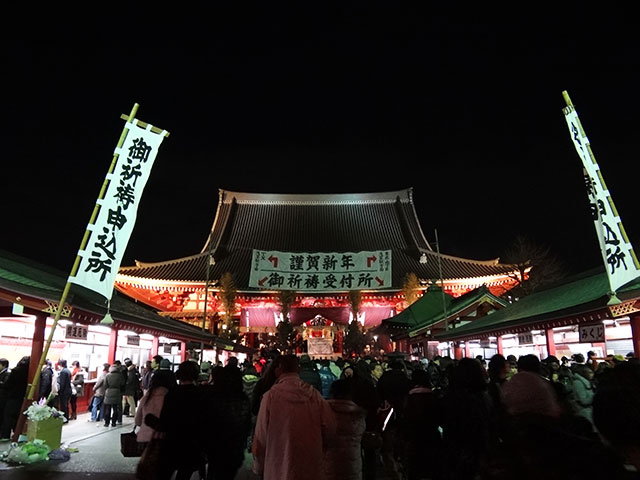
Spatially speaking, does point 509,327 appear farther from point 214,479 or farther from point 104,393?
point 104,393

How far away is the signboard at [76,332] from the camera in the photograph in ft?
41.6

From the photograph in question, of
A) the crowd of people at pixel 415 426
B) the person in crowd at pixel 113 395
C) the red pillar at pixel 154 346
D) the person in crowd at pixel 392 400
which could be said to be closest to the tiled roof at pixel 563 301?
the crowd of people at pixel 415 426

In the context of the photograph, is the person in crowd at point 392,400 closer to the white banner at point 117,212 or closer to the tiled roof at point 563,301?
the tiled roof at point 563,301

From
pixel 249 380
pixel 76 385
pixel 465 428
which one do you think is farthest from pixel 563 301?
pixel 76 385

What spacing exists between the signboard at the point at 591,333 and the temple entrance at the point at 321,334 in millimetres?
20129

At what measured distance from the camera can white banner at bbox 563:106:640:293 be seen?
28.2 ft

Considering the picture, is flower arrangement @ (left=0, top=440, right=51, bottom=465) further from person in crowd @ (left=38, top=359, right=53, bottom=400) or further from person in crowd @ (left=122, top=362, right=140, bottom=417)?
person in crowd @ (left=122, top=362, right=140, bottom=417)

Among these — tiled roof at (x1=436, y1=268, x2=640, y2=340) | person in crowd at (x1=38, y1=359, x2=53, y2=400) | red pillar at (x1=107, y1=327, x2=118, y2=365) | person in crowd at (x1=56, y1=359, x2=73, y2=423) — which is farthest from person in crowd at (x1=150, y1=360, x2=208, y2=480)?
red pillar at (x1=107, y1=327, x2=118, y2=365)

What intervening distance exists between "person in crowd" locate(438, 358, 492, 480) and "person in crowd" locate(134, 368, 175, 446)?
2.97 meters

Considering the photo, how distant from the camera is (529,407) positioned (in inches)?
141

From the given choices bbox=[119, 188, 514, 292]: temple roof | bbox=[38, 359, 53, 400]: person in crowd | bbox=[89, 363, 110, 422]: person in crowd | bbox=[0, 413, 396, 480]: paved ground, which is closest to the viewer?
bbox=[0, 413, 396, 480]: paved ground

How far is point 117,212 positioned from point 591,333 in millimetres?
10905

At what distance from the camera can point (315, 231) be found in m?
42.1

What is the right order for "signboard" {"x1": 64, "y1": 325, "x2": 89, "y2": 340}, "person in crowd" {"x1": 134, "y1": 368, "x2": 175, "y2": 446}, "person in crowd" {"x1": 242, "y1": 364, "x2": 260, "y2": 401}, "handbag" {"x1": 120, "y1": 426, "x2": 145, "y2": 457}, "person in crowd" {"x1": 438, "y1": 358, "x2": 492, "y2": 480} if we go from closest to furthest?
"person in crowd" {"x1": 438, "y1": 358, "x2": 492, "y2": 480} < "person in crowd" {"x1": 134, "y1": 368, "x2": 175, "y2": 446} < "handbag" {"x1": 120, "y1": 426, "x2": 145, "y2": 457} < "person in crowd" {"x1": 242, "y1": 364, "x2": 260, "y2": 401} < "signboard" {"x1": 64, "y1": 325, "x2": 89, "y2": 340}
